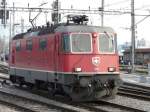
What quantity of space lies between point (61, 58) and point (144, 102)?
3520 mm

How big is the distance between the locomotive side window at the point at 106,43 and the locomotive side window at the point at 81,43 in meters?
0.45

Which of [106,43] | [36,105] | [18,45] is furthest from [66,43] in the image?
[18,45]

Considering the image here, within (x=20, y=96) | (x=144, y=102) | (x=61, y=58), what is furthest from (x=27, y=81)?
(x=144, y=102)

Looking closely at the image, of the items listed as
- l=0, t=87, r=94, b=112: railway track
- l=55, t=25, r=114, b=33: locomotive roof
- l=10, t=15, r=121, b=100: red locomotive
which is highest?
l=55, t=25, r=114, b=33: locomotive roof

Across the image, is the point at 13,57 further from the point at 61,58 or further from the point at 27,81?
the point at 61,58

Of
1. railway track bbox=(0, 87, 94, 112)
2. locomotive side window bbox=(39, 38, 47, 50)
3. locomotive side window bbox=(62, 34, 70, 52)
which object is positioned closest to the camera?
railway track bbox=(0, 87, 94, 112)

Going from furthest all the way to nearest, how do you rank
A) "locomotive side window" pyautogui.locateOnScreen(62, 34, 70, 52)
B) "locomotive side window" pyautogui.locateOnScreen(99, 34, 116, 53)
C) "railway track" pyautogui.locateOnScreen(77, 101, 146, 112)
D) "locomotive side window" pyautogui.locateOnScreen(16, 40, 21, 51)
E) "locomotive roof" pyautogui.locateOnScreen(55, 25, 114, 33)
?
1. "locomotive side window" pyautogui.locateOnScreen(16, 40, 21, 51)
2. "locomotive side window" pyautogui.locateOnScreen(99, 34, 116, 53)
3. "locomotive roof" pyautogui.locateOnScreen(55, 25, 114, 33)
4. "locomotive side window" pyautogui.locateOnScreen(62, 34, 70, 52)
5. "railway track" pyautogui.locateOnScreen(77, 101, 146, 112)

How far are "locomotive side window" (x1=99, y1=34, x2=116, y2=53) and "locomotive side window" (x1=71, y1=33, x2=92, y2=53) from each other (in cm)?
45

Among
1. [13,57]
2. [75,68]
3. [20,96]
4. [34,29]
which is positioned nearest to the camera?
[75,68]

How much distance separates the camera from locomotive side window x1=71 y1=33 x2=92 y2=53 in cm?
1745

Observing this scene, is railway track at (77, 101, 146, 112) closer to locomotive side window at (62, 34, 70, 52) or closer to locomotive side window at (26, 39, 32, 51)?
locomotive side window at (62, 34, 70, 52)

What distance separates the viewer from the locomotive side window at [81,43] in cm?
1745

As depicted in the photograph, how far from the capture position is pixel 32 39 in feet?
68.3

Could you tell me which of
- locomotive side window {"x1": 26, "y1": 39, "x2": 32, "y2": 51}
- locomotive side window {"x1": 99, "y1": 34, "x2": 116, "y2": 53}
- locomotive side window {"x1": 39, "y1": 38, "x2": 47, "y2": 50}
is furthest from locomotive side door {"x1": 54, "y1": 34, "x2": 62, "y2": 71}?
locomotive side window {"x1": 26, "y1": 39, "x2": 32, "y2": 51}
